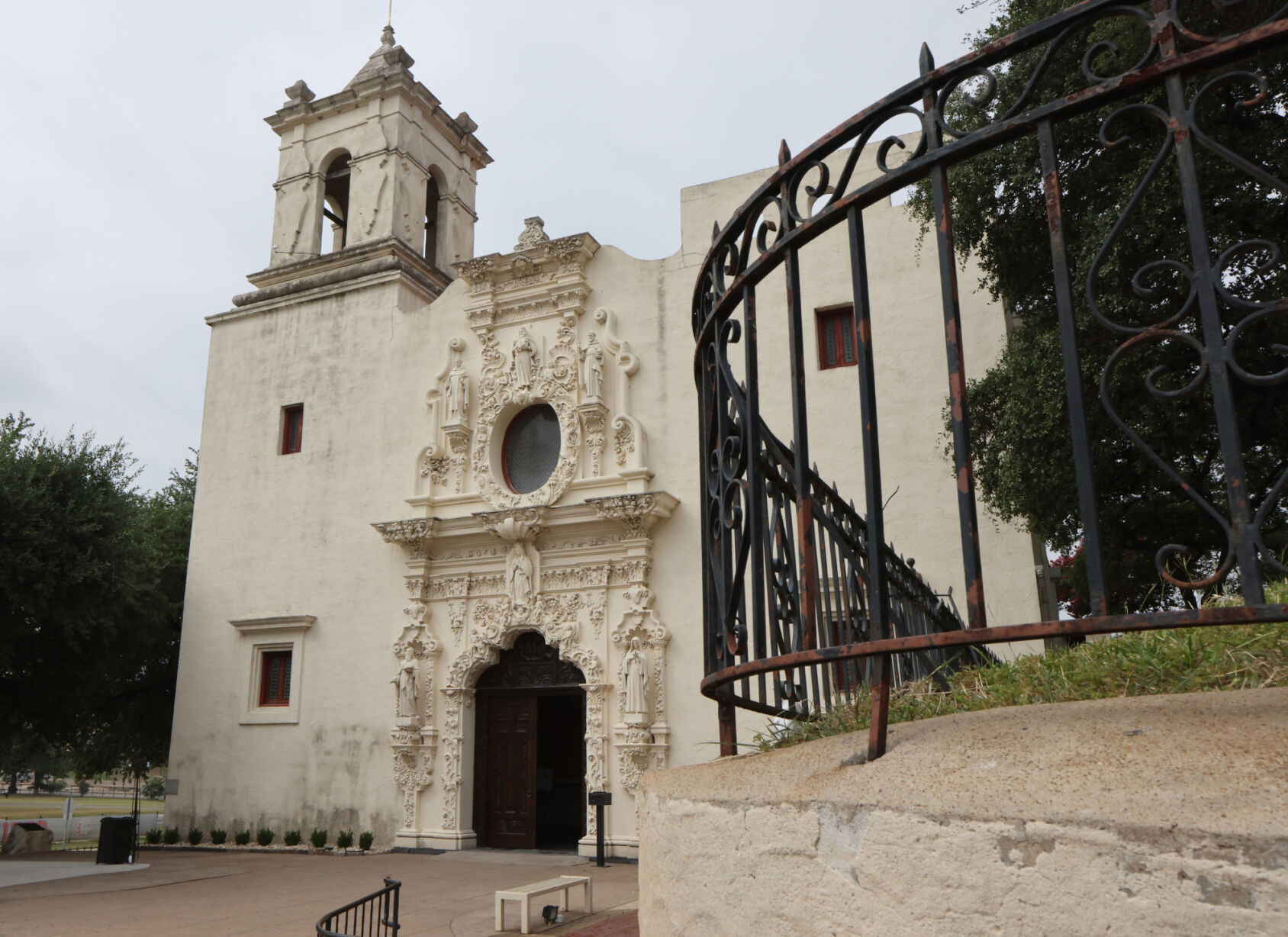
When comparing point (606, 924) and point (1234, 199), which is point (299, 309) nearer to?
point (606, 924)

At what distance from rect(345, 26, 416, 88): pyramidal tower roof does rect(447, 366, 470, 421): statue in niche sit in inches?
280

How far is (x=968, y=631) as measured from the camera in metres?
1.77

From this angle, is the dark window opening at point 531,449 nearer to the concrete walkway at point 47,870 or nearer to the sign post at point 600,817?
the sign post at point 600,817

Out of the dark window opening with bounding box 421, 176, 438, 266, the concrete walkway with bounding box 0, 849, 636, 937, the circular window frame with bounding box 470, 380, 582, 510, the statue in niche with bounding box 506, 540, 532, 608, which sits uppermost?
the dark window opening with bounding box 421, 176, 438, 266

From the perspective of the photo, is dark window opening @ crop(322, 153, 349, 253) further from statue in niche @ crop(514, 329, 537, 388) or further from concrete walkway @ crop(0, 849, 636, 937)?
concrete walkway @ crop(0, 849, 636, 937)

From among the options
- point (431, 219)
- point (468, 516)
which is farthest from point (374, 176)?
point (468, 516)

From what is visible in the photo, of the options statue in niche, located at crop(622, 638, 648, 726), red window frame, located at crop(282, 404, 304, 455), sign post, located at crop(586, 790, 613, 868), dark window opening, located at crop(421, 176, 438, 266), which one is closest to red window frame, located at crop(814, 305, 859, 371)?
statue in niche, located at crop(622, 638, 648, 726)

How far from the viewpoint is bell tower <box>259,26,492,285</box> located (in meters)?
18.6

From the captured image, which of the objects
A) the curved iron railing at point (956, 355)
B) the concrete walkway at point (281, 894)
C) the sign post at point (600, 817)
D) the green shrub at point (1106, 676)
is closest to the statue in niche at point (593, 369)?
the sign post at point (600, 817)

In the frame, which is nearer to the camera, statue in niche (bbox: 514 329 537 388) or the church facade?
the church facade

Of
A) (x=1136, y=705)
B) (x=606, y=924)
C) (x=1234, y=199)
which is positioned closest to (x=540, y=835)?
(x=606, y=924)

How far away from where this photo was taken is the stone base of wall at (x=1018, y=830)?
4.65 ft

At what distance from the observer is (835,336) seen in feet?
46.7

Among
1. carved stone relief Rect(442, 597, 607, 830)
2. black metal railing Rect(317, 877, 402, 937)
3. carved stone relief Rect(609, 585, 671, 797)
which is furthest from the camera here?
carved stone relief Rect(442, 597, 607, 830)
